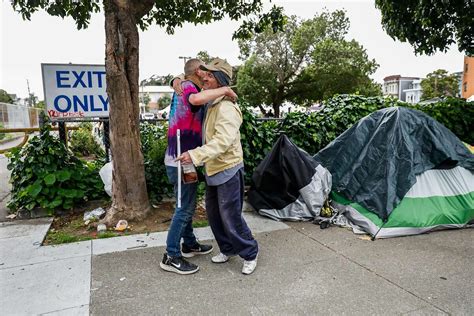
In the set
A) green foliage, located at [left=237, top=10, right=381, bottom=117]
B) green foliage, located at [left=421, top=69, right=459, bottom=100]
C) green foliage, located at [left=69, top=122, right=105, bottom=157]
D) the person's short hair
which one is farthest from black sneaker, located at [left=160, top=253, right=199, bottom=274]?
green foliage, located at [left=421, top=69, right=459, bottom=100]

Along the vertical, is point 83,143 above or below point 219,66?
below

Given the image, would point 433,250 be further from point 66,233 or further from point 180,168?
point 66,233

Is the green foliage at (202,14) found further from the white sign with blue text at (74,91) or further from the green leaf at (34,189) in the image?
the green leaf at (34,189)

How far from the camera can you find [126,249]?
3.58 metres

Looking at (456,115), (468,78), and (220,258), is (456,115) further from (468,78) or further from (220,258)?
(468,78)

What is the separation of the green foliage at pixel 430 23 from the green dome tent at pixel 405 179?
354cm

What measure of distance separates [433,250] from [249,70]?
86.2 feet

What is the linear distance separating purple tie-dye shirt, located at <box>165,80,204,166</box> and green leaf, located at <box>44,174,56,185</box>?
7.36 feet

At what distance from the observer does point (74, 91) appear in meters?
5.13

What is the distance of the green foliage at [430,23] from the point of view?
6.77 m

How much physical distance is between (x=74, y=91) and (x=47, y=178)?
1.39 m

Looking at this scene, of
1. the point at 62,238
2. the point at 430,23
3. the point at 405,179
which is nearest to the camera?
the point at 62,238

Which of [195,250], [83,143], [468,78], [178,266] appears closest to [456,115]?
[195,250]

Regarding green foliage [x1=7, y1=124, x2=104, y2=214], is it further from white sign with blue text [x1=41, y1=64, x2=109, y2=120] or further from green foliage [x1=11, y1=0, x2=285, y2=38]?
green foliage [x1=11, y1=0, x2=285, y2=38]
